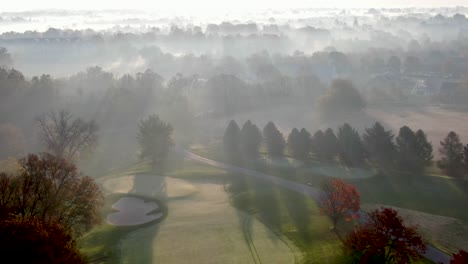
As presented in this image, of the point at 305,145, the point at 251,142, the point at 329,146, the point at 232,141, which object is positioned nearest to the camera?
the point at 329,146

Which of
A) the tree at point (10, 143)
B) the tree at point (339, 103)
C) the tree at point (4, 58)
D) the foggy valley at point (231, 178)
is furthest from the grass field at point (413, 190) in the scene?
the tree at point (4, 58)

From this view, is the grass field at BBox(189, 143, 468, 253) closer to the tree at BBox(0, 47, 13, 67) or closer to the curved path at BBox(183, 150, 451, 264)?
the curved path at BBox(183, 150, 451, 264)

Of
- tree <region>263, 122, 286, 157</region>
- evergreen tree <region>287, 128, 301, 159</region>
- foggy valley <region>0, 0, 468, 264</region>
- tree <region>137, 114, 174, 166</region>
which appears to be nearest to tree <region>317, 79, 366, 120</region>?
foggy valley <region>0, 0, 468, 264</region>

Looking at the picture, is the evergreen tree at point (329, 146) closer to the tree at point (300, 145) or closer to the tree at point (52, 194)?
the tree at point (300, 145)

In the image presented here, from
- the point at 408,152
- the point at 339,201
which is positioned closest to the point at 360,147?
the point at 408,152

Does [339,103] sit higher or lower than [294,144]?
higher

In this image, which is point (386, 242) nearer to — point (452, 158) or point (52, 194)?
point (52, 194)

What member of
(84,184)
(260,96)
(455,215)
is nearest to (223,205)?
(84,184)
